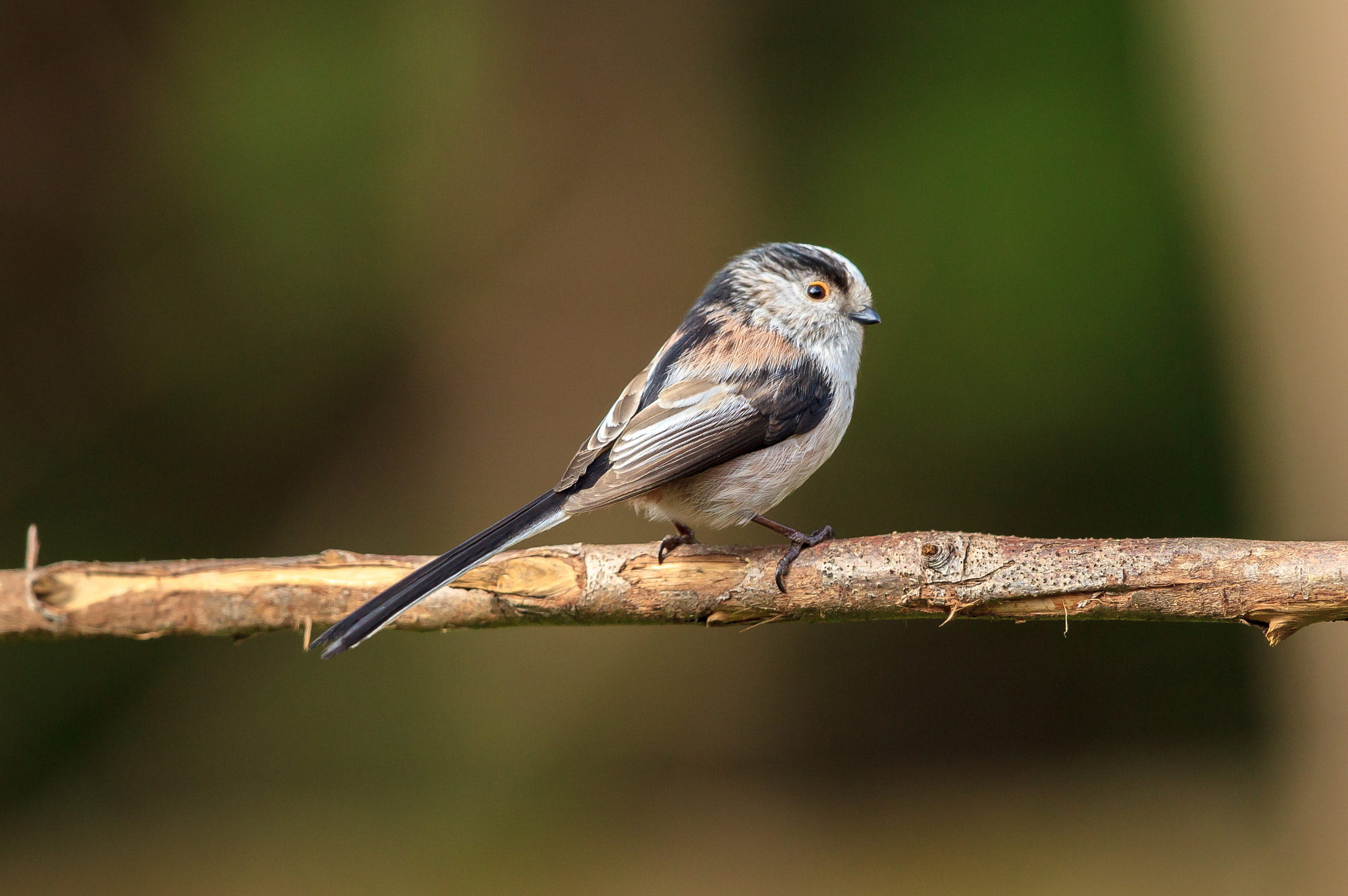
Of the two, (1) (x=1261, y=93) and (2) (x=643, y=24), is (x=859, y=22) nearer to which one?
(2) (x=643, y=24)

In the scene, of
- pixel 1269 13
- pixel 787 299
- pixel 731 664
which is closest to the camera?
pixel 787 299

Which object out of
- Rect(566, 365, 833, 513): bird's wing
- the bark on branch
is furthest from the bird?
the bark on branch

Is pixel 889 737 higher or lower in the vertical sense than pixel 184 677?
lower

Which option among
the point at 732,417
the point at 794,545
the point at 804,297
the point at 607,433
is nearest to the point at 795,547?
the point at 794,545

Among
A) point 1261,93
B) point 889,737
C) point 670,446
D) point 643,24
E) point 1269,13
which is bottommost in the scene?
point 889,737

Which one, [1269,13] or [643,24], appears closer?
[1269,13]

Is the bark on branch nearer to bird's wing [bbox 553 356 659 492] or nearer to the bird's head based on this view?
bird's wing [bbox 553 356 659 492]

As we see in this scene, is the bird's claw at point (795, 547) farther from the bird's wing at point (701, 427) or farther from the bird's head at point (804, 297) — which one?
the bird's head at point (804, 297)

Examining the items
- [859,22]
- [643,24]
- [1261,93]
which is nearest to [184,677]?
[643,24]
